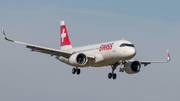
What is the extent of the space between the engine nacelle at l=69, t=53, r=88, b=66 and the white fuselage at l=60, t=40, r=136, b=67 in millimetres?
1424

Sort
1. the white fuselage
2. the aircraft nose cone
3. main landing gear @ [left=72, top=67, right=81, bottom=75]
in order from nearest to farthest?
the aircraft nose cone
the white fuselage
main landing gear @ [left=72, top=67, right=81, bottom=75]

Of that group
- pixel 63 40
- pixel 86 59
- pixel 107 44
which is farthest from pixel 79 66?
pixel 63 40

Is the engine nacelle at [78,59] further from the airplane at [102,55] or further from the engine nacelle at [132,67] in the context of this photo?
the engine nacelle at [132,67]

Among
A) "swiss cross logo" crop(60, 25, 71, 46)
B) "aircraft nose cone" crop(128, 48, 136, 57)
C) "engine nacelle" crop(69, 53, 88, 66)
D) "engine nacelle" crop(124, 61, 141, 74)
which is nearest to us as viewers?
"aircraft nose cone" crop(128, 48, 136, 57)

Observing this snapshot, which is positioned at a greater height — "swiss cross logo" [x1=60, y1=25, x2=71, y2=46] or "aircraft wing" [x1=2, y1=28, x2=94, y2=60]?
"swiss cross logo" [x1=60, y1=25, x2=71, y2=46]

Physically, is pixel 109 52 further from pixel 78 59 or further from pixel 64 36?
pixel 64 36

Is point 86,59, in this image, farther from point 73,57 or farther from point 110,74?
point 110,74

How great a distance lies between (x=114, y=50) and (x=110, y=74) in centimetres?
794

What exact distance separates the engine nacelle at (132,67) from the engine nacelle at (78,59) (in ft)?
25.1

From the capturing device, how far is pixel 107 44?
2335 inches

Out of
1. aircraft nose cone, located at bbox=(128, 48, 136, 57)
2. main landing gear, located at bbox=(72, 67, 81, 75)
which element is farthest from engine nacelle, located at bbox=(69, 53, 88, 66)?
aircraft nose cone, located at bbox=(128, 48, 136, 57)

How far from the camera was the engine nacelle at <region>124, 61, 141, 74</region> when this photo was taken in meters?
62.9

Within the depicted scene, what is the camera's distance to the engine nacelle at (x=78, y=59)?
58562 mm

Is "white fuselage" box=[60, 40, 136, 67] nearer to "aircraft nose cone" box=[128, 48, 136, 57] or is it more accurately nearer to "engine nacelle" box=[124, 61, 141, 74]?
"aircraft nose cone" box=[128, 48, 136, 57]
